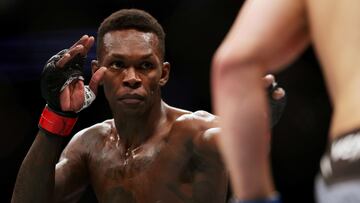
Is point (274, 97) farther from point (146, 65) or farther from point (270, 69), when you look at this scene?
point (270, 69)

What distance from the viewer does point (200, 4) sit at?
12.7 ft

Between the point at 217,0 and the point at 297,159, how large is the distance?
0.96 metres

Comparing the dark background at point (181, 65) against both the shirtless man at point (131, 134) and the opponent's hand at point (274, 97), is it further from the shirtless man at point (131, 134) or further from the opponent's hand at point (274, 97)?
the opponent's hand at point (274, 97)

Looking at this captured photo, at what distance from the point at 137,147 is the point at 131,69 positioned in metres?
0.30

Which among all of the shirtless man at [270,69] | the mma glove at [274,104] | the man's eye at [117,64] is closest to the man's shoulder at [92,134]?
the man's eye at [117,64]

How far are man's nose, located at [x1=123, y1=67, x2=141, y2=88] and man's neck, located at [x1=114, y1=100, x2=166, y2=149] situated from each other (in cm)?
15

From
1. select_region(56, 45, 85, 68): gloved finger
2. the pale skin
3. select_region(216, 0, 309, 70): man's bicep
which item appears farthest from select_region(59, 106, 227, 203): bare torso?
select_region(216, 0, 309, 70): man's bicep

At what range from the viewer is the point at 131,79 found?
2.31 meters

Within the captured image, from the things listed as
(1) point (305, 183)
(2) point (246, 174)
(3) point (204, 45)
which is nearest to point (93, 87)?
(2) point (246, 174)

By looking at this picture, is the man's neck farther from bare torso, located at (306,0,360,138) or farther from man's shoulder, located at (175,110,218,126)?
bare torso, located at (306,0,360,138)

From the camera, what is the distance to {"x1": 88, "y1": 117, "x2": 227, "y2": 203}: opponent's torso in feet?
7.79

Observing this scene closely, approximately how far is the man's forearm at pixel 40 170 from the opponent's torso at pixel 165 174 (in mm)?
193

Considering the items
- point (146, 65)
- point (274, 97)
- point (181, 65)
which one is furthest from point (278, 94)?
point (181, 65)

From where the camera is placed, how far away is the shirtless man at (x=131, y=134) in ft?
7.60
